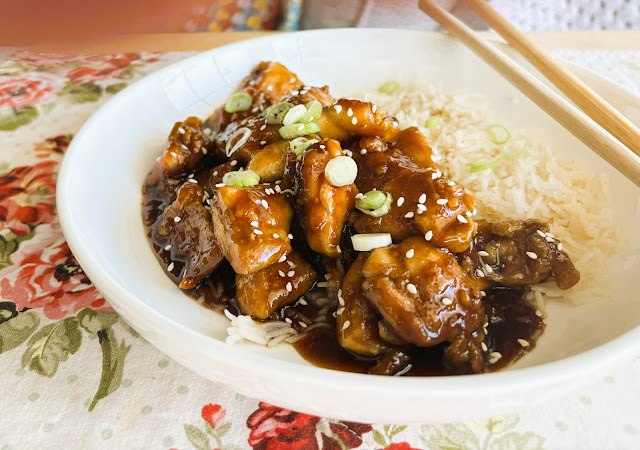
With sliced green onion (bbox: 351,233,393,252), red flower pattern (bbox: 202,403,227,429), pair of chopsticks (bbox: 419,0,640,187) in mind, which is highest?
pair of chopsticks (bbox: 419,0,640,187)

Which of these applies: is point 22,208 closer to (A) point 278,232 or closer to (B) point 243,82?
(B) point 243,82

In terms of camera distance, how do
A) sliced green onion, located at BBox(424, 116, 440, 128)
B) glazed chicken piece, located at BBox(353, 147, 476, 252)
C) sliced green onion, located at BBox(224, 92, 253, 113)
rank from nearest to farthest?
glazed chicken piece, located at BBox(353, 147, 476, 252), sliced green onion, located at BBox(224, 92, 253, 113), sliced green onion, located at BBox(424, 116, 440, 128)

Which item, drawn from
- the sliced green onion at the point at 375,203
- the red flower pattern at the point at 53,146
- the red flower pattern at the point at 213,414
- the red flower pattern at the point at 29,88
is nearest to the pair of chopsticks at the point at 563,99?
the sliced green onion at the point at 375,203

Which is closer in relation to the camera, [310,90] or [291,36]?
[310,90]

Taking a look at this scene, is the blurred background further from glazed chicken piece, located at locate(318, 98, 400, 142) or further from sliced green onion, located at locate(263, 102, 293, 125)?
glazed chicken piece, located at locate(318, 98, 400, 142)

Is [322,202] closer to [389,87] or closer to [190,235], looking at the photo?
[190,235]

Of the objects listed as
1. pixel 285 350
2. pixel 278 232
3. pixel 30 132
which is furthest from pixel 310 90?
pixel 30 132

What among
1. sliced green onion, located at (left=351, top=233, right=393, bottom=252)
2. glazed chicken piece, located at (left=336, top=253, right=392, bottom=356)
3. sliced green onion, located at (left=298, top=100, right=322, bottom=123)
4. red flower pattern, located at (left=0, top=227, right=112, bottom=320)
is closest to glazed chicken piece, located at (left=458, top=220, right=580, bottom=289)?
sliced green onion, located at (left=351, top=233, right=393, bottom=252)
